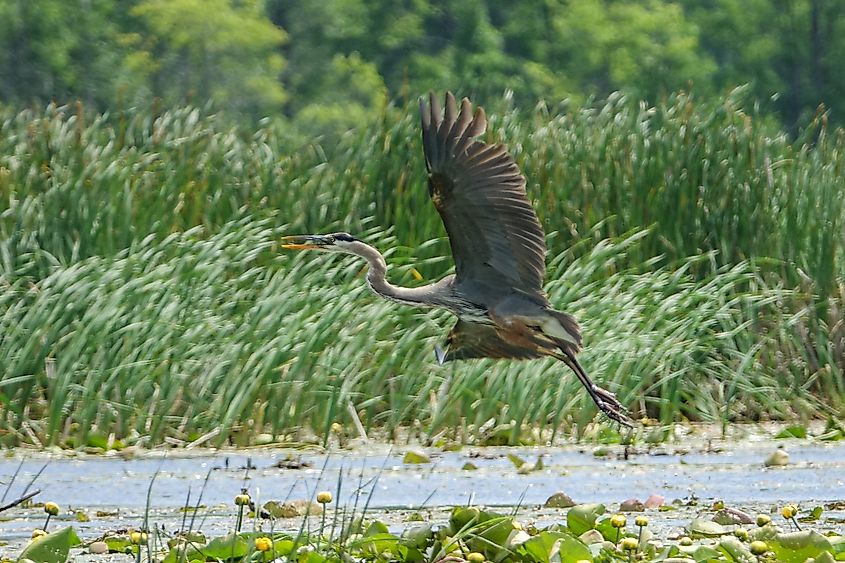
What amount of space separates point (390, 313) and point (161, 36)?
2791 centimetres

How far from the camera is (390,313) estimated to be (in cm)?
817

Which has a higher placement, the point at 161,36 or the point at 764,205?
the point at 161,36

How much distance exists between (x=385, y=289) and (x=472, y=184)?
788 mm

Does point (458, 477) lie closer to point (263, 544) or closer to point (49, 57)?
point (263, 544)

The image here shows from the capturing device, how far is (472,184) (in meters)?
6.14

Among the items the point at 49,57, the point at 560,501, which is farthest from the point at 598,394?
the point at 49,57

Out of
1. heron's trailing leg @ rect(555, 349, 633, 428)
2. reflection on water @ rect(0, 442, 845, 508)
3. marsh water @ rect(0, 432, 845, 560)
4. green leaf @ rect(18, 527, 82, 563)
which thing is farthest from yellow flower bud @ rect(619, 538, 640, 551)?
heron's trailing leg @ rect(555, 349, 633, 428)

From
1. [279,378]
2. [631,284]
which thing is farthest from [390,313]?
[631,284]

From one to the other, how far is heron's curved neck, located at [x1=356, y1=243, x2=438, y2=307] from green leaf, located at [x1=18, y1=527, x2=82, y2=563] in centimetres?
276

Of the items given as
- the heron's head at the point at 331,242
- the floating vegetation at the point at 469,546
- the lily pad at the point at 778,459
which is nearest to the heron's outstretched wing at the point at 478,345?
the heron's head at the point at 331,242

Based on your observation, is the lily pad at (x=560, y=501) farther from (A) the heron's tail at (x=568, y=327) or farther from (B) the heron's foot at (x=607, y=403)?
(B) the heron's foot at (x=607, y=403)

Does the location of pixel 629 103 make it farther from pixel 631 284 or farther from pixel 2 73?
pixel 2 73

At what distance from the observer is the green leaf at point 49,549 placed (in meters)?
4.08

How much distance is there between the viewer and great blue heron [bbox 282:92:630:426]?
614 centimetres
